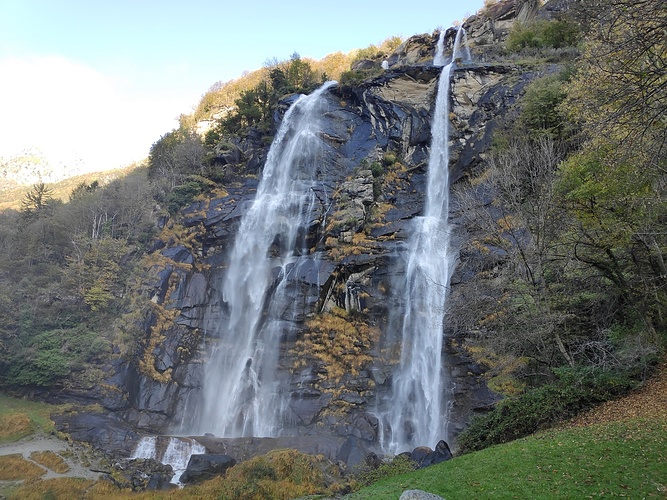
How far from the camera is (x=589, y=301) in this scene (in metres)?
14.3

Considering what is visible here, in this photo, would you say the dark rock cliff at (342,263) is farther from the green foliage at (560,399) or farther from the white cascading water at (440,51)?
the white cascading water at (440,51)

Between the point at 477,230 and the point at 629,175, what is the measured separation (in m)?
5.42

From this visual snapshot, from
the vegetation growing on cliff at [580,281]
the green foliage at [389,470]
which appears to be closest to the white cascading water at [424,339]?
the vegetation growing on cliff at [580,281]

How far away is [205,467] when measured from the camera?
16109 mm

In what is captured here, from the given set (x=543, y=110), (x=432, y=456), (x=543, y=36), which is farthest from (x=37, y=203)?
(x=543, y=36)

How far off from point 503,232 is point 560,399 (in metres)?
7.73

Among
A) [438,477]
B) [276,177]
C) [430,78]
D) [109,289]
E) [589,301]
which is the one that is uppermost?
[430,78]

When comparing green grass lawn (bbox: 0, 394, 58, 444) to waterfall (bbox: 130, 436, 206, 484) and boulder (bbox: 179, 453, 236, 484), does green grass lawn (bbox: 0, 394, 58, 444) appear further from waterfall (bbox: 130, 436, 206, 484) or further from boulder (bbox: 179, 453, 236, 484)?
boulder (bbox: 179, 453, 236, 484)

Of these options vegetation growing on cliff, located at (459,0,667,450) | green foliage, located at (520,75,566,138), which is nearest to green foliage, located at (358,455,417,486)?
vegetation growing on cliff, located at (459,0,667,450)

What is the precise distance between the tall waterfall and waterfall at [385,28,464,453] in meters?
6.05

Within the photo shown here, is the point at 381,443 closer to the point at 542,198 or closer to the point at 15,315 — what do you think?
the point at 542,198

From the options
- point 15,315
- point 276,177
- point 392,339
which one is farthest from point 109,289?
point 392,339

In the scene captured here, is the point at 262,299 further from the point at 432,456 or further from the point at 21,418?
the point at 432,456

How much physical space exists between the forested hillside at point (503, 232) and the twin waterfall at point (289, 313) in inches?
68.2
